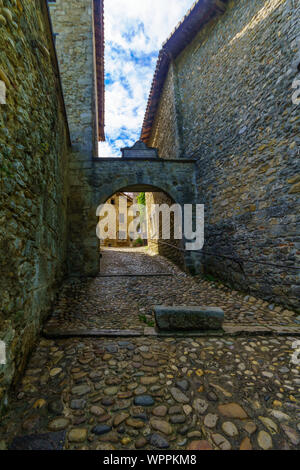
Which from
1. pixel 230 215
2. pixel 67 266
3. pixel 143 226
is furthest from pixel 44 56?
pixel 143 226

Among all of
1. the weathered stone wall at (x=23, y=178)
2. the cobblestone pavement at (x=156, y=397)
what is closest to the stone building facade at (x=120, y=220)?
the weathered stone wall at (x=23, y=178)

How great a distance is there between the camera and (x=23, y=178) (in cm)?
198

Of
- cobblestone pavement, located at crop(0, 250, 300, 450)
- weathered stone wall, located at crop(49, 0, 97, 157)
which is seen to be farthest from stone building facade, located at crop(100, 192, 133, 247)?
cobblestone pavement, located at crop(0, 250, 300, 450)

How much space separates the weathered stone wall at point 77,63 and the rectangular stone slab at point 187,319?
4.96 metres

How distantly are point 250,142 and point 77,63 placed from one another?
577cm

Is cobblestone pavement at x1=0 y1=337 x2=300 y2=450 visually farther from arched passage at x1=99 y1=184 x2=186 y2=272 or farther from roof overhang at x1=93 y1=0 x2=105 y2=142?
roof overhang at x1=93 y1=0 x2=105 y2=142

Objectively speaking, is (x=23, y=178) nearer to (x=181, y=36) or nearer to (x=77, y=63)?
(x=77, y=63)

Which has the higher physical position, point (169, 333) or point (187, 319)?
point (187, 319)

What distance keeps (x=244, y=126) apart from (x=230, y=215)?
1.97 metres

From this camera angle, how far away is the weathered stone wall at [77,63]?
576cm

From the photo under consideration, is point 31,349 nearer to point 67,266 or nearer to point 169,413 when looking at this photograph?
point 169,413

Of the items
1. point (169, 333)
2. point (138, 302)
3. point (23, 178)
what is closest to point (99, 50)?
point (23, 178)

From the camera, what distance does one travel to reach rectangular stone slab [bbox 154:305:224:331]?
266 cm

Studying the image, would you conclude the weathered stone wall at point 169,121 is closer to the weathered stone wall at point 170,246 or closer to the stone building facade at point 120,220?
the weathered stone wall at point 170,246
